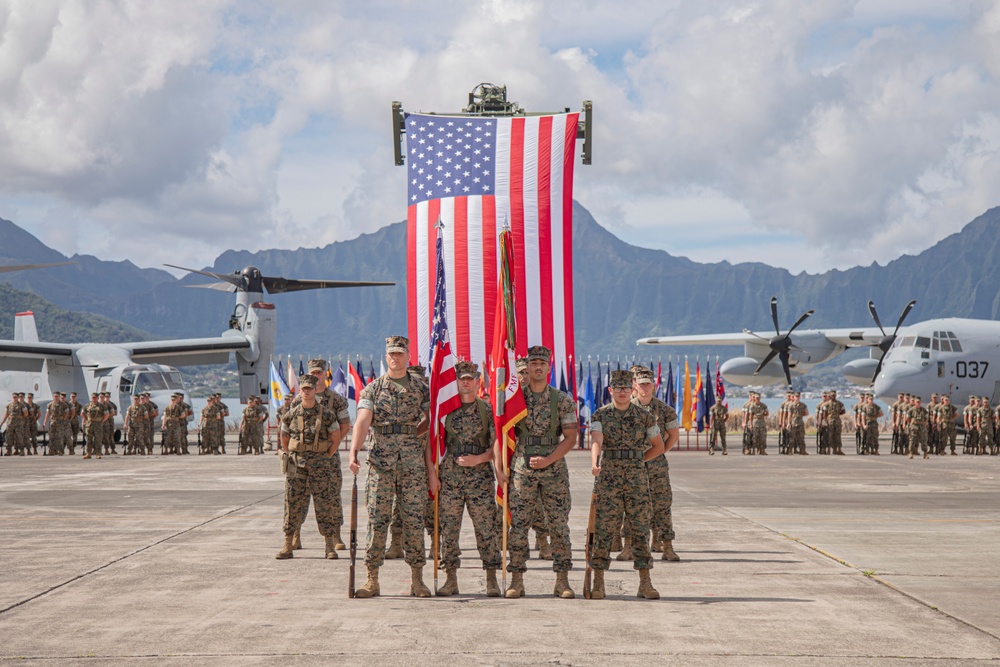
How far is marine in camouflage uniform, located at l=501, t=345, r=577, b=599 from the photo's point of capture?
24.0 feet

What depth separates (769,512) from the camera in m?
12.8

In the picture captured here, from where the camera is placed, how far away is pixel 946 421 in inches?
1042

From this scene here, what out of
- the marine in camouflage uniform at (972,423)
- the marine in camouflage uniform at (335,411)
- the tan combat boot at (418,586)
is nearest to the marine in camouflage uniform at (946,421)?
the marine in camouflage uniform at (972,423)

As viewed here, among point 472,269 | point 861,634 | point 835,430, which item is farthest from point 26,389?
point 861,634

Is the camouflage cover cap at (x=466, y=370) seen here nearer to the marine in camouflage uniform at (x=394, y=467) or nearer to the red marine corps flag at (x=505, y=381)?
the red marine corps flag at (x=505, y=381)

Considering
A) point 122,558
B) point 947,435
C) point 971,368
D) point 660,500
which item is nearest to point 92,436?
point 122,558

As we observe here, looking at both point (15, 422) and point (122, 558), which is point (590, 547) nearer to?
point (122, 558)

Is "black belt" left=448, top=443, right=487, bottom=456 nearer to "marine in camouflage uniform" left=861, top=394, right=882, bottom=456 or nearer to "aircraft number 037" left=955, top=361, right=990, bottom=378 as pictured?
"marine in camouflage uniform" left=861, top=394, right=882, bottom=456

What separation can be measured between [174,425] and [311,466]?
18.8 metres

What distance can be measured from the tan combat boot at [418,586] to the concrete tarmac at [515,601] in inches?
3.1

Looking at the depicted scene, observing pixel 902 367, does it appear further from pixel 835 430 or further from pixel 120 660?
pixel 120 660

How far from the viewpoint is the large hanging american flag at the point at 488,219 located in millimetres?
26312

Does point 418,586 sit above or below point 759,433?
below

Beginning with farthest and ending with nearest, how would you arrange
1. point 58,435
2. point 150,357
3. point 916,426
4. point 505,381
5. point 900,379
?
point 150,357, point 900,379, point 58,435, point 916,426, point 505,381
